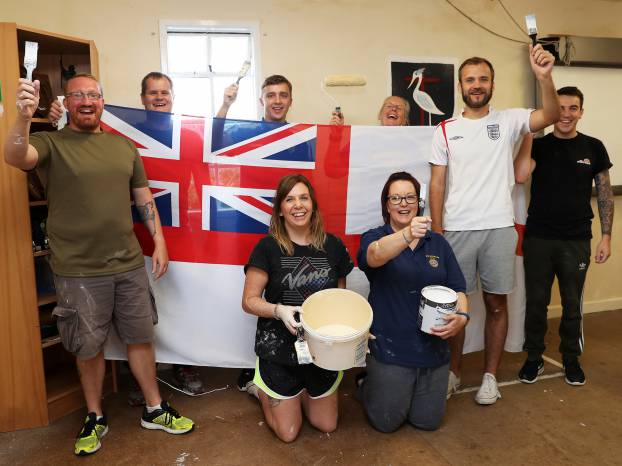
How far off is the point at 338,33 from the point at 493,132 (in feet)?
4.99

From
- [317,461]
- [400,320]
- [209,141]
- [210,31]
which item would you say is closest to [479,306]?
[400,320]

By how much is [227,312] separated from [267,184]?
0.68 meters

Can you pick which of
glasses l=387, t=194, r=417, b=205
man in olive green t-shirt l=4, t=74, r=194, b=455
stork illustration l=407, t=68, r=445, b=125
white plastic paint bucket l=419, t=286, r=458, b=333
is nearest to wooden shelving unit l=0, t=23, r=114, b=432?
man in olive green t-shirt l=4, t=74, r=194, b=455

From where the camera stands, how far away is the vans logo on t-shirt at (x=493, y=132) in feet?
7.09

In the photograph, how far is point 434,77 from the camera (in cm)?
334

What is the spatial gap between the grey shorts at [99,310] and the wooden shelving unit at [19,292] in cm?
23

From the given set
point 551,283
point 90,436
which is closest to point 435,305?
point 551,283

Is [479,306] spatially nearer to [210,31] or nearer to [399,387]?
[399,387]

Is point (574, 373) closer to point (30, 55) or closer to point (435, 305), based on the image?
point (435, 305)

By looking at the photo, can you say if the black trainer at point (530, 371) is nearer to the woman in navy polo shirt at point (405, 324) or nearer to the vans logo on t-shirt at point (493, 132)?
the woman in navy polo shirt at point (405, 324)

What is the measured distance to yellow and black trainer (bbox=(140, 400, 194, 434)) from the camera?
2.03m

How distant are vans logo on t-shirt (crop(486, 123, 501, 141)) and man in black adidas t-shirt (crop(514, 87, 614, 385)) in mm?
271

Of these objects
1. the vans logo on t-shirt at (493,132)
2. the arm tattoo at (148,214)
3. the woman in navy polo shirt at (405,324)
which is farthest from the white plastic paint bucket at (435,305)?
the arm tattoo at (148,214)

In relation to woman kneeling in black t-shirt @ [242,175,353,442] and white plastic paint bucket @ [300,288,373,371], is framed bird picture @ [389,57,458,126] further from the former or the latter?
white plastic paint bucket @ [300,288,373,371]
